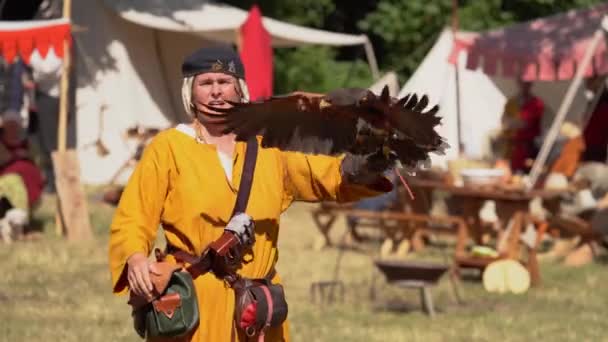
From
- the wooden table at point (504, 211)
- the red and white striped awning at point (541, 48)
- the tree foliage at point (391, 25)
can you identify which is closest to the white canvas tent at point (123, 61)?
the red and white striped awning at point (541, 48)

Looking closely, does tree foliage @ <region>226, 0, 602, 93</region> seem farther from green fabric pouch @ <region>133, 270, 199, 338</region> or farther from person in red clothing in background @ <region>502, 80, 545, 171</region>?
green fabric pouch @ <region>133, 270, 199, 338</region>

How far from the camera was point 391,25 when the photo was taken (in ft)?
75.3

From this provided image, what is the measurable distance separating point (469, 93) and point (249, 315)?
13.0 m

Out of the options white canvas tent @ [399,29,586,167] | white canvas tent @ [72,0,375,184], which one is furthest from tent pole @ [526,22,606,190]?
white canvas tent @ [72,0,375,184]

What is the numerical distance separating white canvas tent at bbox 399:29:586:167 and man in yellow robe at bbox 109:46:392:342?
11624 mm

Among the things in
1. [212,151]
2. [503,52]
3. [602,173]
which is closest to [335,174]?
[212,151]

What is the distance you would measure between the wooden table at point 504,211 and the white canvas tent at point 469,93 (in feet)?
13.1

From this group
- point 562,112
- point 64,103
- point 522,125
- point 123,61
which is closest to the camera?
point 562,112

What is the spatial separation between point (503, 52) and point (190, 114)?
32.5ft

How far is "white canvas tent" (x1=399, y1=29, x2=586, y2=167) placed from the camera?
671 inches

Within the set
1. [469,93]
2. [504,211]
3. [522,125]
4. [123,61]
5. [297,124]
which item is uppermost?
[297,124]

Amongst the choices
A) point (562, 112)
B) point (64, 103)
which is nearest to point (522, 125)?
point (562, 112)

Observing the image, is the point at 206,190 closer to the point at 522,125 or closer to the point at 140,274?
the point at 140,274

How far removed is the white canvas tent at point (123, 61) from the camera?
17.7 meters
